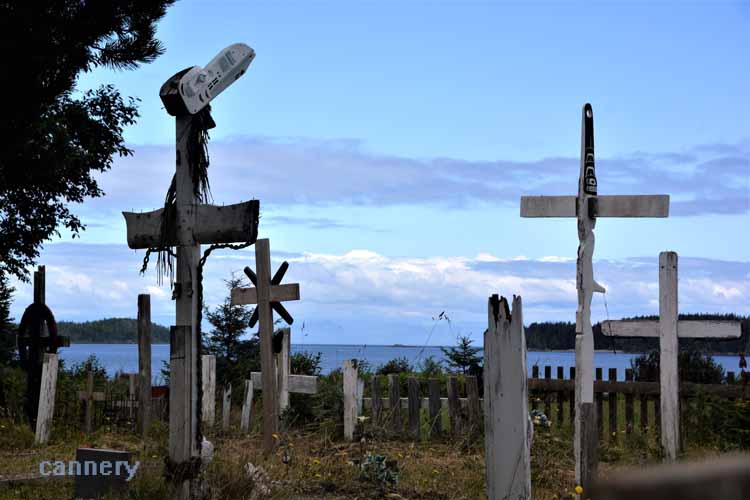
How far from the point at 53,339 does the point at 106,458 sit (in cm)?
727

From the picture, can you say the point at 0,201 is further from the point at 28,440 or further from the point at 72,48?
the point at 72,48

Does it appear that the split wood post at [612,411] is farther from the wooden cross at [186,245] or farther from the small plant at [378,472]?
the wooden cross at [186,245]

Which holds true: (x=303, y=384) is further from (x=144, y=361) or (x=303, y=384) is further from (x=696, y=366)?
(x=696, y=366)

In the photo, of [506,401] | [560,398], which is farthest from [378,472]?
[560,398]

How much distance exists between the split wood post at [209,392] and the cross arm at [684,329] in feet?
22.1

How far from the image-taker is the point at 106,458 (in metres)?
7.89

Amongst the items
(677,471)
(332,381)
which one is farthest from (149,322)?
(677,471)

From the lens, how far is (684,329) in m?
10.9

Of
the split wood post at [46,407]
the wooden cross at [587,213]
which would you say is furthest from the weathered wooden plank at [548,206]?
the split wood post at [46,407]

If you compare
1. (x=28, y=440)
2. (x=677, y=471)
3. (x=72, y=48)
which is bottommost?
(x=28, y=440)

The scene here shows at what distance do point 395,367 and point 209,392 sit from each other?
4974 millimetres

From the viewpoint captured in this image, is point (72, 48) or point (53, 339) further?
point (53, 339)

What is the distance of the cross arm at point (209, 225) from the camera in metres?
7.47

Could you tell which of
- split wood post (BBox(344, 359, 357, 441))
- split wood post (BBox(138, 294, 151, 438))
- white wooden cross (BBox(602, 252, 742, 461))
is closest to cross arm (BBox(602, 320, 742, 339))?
white wooden cross (BBox(602, 252, 742, 461))
